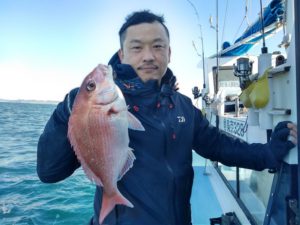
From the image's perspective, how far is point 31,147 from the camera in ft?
48.4

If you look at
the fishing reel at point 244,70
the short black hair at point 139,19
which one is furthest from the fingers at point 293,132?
the short black hair at point 139,19

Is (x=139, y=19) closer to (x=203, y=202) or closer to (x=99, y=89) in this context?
(x=99, y=89)

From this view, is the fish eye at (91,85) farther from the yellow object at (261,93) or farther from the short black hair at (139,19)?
the yellow object at (261,93)

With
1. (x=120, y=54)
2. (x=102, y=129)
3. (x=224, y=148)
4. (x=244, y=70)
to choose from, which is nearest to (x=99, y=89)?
(x=102, y=129)

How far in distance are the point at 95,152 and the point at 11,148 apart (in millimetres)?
14382

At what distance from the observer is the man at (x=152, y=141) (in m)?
1.58

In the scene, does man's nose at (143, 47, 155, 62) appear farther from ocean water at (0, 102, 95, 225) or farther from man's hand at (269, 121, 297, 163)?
ocean water at (0, 102, 95, 225)

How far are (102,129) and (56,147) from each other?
0.29 metres

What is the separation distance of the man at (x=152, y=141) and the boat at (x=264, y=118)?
0.51 feet

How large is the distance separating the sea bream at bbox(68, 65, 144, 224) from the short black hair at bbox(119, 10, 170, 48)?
60cm

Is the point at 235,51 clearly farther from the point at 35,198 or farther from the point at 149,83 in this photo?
the point at 35,198

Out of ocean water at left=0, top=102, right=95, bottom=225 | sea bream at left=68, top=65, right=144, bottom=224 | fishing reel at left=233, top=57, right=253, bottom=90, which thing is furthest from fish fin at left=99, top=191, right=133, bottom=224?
ocean water at left=0, top=102, right=95, bottom=225

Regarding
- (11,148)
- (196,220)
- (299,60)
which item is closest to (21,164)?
(11,148)

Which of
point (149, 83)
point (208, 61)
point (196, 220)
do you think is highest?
point (208, 61)
